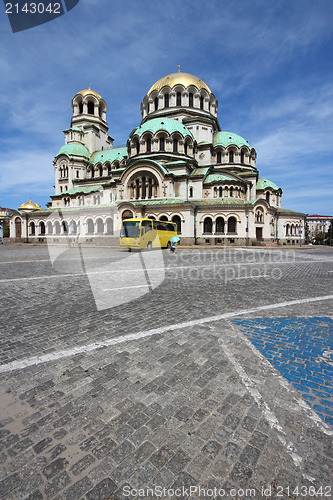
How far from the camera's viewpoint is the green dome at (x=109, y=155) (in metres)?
44.5

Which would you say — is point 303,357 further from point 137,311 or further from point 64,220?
point 64,220

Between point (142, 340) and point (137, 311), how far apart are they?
5.18 feet

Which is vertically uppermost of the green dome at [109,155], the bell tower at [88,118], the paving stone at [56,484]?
the bell tower at [88,118]

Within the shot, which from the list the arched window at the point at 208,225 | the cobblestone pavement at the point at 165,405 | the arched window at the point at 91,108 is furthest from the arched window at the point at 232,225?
the arched window at the point at 91,108

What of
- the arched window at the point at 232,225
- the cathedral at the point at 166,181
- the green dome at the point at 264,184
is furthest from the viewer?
the green dome at the point at 264,184

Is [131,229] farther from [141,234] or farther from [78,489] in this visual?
[78,489]

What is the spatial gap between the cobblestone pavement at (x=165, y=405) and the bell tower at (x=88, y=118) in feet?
172

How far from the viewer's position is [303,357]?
134 inches

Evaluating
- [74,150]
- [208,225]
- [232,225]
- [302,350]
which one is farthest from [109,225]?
[302,350]

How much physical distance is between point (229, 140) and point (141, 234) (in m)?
30.7

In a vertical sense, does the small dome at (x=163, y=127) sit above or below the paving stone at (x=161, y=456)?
above

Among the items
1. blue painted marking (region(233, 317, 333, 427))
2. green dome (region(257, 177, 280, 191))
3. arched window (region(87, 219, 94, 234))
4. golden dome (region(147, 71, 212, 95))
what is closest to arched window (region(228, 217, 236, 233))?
green dome (region(257, 177, 280, 191))

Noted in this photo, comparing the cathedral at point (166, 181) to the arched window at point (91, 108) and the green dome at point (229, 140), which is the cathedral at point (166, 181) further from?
the green dome at point (229, 140)

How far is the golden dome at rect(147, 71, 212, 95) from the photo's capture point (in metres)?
41.4
